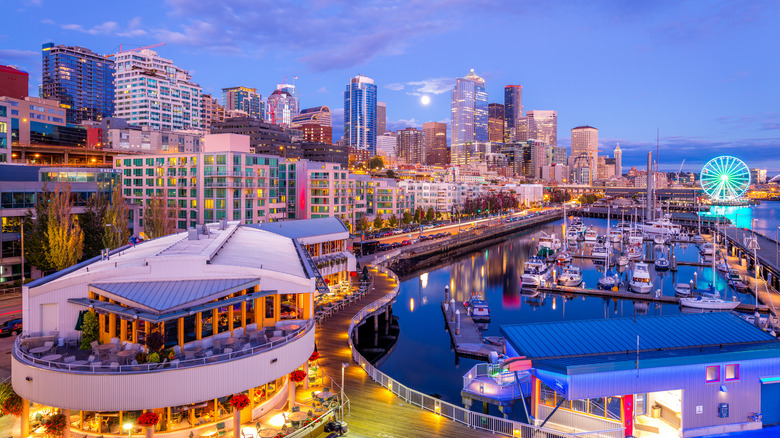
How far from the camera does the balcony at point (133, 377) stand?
62.4ft

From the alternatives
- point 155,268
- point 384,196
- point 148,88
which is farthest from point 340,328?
point 148,88

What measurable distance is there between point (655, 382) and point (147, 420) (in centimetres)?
2141

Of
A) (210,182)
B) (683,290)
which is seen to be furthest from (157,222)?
(683,290)

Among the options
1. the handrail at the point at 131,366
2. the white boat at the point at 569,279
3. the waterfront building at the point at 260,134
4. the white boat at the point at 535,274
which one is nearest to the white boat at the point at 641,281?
Answer: the white boat at the point at 569,279

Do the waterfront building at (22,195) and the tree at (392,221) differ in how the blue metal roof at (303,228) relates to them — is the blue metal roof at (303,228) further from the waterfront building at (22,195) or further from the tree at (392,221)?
the tree at (392,221)

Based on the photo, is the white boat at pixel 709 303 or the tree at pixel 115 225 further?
the white boat at pixel 709 303

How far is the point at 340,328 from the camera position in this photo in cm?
3897

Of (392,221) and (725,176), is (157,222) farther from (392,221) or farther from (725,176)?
(725,176)

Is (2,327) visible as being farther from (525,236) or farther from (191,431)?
(525,236)

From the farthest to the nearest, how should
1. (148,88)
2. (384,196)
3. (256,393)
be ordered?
(148,88)
(384,196)
(256,393)

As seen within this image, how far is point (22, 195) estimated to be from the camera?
56.1 metres

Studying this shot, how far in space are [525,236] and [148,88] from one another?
150262 mm

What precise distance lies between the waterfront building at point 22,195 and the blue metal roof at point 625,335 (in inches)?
2140

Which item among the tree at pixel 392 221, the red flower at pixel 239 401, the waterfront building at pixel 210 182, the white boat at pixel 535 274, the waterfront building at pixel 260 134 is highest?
the waterfront building at pixel 260 134
